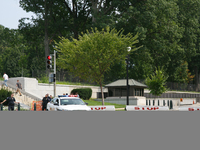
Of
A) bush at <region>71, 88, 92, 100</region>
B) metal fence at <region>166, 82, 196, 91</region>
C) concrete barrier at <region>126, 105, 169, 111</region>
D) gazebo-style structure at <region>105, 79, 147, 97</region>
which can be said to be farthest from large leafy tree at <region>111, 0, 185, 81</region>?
concrete barrier at <region>126, 105, 169, 111</region>

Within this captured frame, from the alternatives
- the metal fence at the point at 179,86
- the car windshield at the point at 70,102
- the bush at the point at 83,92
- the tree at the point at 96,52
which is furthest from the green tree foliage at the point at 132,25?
the car windshield at the point at 70,102

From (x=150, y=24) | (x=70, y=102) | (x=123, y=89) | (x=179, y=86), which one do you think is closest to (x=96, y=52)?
(x=70, y=102)

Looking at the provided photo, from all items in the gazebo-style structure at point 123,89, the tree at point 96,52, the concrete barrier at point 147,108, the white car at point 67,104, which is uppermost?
the tree at point 96,52

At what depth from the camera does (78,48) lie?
28641 mm

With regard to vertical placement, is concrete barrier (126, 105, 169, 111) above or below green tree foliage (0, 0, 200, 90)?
below

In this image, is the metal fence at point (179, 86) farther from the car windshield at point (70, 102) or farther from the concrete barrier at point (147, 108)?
the car windshield at point (70, 102)

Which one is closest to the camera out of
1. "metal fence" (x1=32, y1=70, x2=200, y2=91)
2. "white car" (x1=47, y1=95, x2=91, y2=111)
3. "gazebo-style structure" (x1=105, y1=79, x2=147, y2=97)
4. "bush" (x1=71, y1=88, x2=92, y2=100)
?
"white car" (x1=47, y1=95, x2=91, y2=111)

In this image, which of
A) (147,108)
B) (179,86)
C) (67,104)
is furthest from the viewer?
(179,86)

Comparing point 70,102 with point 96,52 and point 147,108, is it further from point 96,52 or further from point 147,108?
point 96,52

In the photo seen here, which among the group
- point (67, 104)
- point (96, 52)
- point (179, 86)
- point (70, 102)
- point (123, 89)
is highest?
point (96, 52)

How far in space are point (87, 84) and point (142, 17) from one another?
1268 centimetres

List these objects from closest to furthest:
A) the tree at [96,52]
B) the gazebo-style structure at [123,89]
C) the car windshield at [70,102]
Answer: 1. the car windshield at [70,102]
2. the tree at [96,52]
3. the gazebo-style structure at [123,89]

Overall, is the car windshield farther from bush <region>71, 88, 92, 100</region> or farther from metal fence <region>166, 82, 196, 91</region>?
metal fence <region>166, 82, 196, 91</region>

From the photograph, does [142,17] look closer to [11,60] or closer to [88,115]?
[88,115]
